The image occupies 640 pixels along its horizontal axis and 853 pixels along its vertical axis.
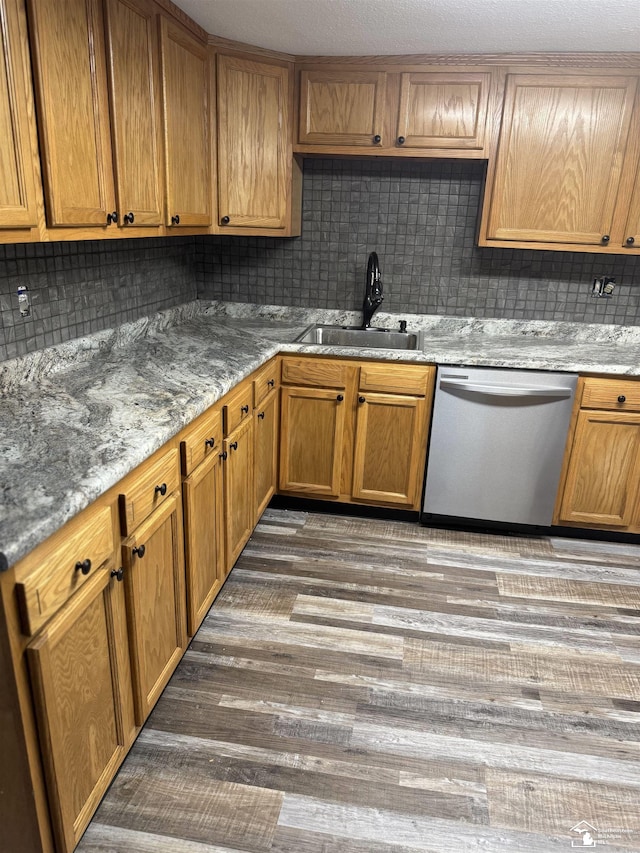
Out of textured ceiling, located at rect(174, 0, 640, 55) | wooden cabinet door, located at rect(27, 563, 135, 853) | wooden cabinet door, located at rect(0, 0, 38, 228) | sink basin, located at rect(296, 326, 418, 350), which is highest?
textured ceiling, located at rect(174, 0, 640, 55)

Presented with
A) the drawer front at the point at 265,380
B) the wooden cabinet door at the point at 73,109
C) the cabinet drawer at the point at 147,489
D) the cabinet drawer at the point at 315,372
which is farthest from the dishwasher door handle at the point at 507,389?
the wooden cabinet door at the point at 73,109

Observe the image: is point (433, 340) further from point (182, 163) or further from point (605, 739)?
point (605, 739)

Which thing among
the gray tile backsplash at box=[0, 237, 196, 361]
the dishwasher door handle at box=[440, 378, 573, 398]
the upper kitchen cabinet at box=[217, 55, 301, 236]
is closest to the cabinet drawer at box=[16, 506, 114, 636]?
the gray tile backsplash at box=[0, 237, 196, 361]

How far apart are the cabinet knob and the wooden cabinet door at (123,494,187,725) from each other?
0.19 m

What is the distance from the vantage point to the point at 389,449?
3000 mm

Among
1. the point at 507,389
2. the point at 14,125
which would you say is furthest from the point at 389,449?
the point at 14,125

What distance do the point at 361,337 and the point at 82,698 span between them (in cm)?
241

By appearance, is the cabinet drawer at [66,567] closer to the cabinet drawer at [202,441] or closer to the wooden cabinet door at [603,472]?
the cabinet drawer at [202,441]

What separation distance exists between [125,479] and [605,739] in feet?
5.26

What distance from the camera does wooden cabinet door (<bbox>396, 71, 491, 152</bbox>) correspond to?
9.07 ft

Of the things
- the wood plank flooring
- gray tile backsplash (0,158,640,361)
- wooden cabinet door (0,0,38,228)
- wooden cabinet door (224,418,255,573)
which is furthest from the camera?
gray tile backsplash (0,158,640,361)

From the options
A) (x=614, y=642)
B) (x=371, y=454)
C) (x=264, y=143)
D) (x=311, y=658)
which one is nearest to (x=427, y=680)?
(x=311, y=658)

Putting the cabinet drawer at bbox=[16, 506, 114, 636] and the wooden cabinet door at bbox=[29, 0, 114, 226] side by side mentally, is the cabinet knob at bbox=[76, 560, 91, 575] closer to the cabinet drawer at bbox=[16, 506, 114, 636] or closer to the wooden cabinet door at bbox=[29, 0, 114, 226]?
the cabinet drawer at bbox=[16, 506, 114, 636]

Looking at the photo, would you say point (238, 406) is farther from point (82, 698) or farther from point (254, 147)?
point (254, 147)
